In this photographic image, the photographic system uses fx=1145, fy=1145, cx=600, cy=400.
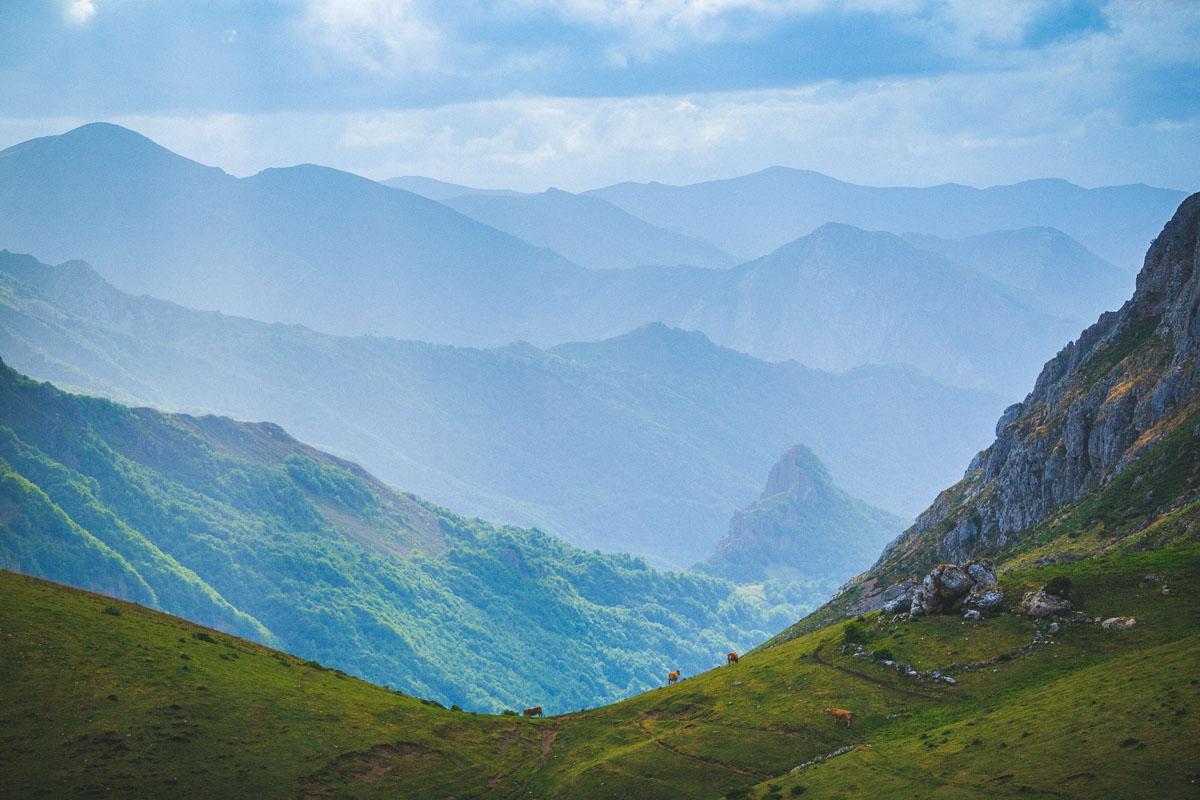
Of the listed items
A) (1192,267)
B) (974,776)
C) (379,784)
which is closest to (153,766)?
(379,784)

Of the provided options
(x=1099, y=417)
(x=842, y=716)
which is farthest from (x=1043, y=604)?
(x=1099, y=417)

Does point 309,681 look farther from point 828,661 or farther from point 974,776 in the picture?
point 974,776

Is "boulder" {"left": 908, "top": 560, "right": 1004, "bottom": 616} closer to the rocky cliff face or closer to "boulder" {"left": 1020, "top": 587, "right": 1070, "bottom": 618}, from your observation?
"boulder" {"left": 1020, "top": 587, "right": 1070, "bottom": 618}

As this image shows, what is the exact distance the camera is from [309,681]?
326 ft

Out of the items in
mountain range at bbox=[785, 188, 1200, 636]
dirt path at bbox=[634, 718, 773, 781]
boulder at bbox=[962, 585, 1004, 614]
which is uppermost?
mountain range at bbox=[785, 188, 1200, 636]

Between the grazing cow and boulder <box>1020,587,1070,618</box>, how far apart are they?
59.0 feet

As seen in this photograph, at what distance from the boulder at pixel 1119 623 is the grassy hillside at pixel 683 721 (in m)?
0.93

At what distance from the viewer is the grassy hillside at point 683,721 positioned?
220ft

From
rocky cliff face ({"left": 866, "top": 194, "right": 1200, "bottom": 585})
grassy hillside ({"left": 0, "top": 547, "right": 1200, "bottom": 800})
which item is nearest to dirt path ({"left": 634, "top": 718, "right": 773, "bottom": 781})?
grassy hillside ({"left": 0, "top": 547, "right": 1200, "bottom": 800})

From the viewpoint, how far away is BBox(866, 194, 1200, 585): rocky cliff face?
14588cm

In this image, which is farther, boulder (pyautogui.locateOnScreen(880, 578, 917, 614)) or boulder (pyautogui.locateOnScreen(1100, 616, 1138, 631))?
boulder (pyautogui.locateOnScreen(880, 578, 917, 614))

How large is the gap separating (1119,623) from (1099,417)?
3186 inches

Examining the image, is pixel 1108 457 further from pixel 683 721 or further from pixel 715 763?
pixel 715 763

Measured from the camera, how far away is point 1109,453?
5984 inches
